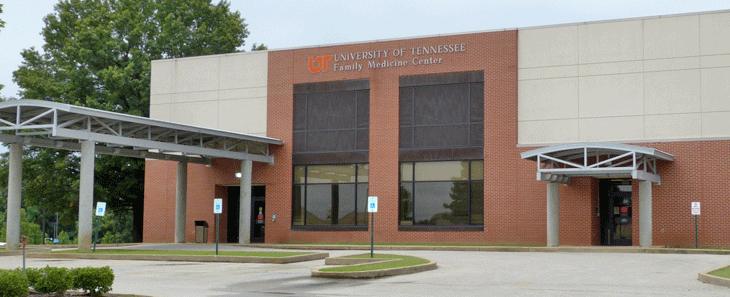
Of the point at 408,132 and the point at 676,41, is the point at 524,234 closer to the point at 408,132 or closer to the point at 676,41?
the point at 408,132

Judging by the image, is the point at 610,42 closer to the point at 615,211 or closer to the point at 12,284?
the point at 615,211

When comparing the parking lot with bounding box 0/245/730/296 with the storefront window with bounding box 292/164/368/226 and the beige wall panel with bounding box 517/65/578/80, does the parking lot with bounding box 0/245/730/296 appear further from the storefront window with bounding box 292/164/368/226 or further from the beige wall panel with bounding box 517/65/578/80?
the storefront window with bounding box 292/164/368/226

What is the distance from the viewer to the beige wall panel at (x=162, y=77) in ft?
144

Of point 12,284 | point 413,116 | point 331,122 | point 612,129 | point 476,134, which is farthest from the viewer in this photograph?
point 331,122

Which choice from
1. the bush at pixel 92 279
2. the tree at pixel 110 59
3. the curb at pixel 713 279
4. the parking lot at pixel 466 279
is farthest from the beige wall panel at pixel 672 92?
the tree at pixel 110 59

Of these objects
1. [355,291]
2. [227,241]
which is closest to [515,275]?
[355,291]

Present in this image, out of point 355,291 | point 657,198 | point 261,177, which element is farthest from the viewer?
point 261,177

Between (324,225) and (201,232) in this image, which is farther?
(201,232)

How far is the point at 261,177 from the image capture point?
41281 millimetres

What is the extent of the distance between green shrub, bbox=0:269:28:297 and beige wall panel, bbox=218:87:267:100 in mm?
27946

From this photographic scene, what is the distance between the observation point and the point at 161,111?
4412 centimetres

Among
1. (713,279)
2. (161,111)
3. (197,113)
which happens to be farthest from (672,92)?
(161,111)

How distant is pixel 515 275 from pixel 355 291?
512 cm

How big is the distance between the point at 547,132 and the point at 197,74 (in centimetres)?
1851
